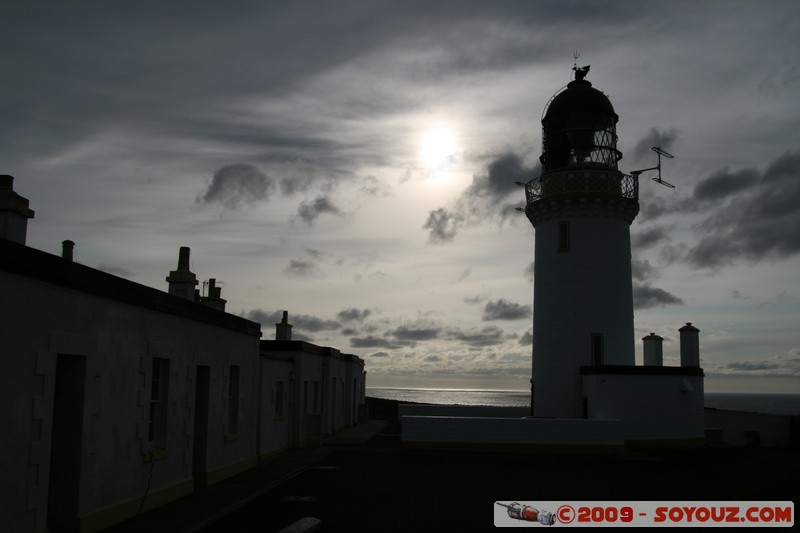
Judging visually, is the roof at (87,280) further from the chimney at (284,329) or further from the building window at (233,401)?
the chimney at (284,329)

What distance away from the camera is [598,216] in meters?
27.0

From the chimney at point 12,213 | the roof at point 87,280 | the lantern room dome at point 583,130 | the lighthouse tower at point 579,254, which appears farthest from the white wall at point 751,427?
the chimney at point 12,213

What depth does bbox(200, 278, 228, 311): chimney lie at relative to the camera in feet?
74.2

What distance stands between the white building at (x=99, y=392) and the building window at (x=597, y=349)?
1447cm

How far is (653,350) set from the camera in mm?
29375

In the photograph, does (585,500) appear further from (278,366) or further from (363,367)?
(363,367)

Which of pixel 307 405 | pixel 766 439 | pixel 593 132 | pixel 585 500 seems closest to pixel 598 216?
pixel 593 132

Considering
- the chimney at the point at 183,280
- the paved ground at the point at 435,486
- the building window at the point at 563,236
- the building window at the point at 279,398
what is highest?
the building window at the point at 563,236

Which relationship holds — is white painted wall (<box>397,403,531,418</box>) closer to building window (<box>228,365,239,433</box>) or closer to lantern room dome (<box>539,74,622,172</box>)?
lantern room dome (<box>539,74,622,172</box>)

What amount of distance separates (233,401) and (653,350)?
63.0 feet

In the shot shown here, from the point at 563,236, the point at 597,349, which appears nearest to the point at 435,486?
the point at 597,349

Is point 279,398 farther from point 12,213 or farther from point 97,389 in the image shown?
point 12,213

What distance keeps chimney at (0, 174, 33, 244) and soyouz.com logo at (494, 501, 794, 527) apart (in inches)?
336

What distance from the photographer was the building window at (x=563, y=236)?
1069 inches
